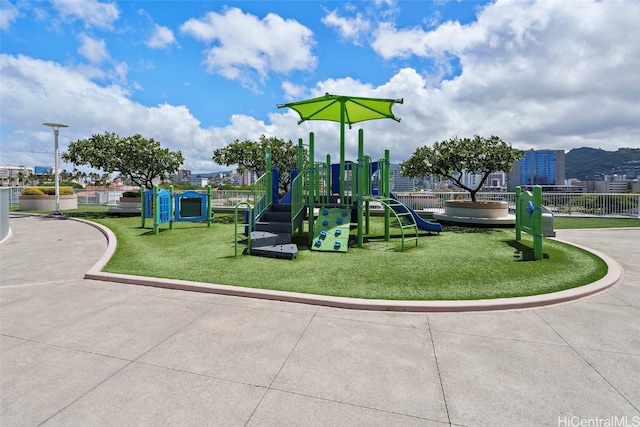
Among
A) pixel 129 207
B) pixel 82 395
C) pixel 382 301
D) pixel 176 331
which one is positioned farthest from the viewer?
pixel 129 207

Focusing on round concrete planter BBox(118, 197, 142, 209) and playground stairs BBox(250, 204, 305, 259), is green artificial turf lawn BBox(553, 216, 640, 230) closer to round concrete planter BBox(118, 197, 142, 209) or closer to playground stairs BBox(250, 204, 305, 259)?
playground stairs BBox(250, 204, 305, 259)

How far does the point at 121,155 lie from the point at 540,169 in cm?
22577

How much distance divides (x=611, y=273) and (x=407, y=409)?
6255 mm

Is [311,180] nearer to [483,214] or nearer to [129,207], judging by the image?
[483,214]

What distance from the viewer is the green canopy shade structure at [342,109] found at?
9723 millimetres

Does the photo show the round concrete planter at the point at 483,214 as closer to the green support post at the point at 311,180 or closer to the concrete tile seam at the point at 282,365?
the green support post at the point at 311,180

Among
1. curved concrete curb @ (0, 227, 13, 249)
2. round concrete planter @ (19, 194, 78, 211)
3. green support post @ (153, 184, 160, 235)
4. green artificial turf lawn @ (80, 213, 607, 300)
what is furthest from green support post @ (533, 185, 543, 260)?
round concrete planter @ (19, 194, 78, 211)

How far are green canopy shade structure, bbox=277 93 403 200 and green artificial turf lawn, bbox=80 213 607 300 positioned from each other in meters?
3.46

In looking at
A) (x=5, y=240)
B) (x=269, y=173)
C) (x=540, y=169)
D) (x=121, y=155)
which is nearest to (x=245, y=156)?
(x=121, y=155)

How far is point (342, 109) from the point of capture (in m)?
9.94

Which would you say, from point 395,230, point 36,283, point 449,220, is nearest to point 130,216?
point 36,283

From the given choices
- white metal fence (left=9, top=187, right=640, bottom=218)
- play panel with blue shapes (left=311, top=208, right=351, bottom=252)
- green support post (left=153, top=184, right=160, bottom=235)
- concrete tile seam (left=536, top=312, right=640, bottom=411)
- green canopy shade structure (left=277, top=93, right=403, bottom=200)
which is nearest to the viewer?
concrete tile seam (left=536, top=312, right=640, bottom=411)

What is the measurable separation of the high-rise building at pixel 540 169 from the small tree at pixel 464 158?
186 meters

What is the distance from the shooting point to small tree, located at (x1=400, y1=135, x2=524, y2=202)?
1388cm
